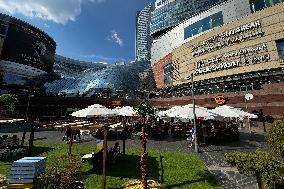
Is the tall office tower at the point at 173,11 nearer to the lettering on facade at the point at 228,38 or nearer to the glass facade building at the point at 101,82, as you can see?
the glass facade building at the point at 101,82

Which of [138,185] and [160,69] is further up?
[160,69]

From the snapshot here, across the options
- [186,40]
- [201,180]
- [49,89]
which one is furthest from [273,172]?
[49,89]

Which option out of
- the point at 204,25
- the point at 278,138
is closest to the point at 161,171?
the point at 278,138

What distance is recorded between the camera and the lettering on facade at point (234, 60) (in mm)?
36969

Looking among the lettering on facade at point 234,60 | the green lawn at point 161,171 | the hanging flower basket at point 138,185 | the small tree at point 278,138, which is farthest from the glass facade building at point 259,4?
the hanging flower basket at point 138,185

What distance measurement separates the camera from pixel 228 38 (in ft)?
137

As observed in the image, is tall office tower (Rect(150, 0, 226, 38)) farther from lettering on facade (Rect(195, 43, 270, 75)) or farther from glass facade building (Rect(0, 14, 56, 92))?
lettering on facade (Rect(195, 43, 270, 75))

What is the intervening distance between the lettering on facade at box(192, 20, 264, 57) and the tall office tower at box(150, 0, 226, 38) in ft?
172

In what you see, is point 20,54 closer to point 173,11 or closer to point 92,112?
point 173,11

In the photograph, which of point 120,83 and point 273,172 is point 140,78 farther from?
point 273,172

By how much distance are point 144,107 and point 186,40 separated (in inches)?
1854

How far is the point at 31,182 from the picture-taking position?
8.45 metres

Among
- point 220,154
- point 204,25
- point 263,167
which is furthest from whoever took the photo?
point 204,25

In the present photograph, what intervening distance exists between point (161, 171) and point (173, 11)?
94913 mm
